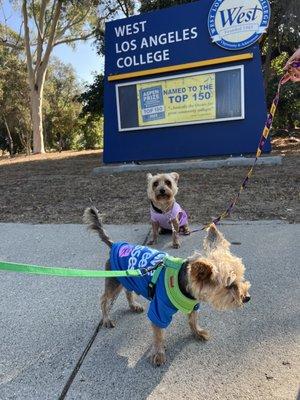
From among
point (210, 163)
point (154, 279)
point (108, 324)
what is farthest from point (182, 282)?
point (210, 163)

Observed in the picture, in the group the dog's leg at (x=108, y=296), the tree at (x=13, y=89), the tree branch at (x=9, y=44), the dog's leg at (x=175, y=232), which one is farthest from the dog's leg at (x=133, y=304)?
the tree at (x=13, y=89)

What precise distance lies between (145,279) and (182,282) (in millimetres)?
322

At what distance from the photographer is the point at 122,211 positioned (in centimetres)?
672

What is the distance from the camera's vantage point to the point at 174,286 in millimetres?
2725

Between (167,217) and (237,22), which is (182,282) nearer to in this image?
(167,217)

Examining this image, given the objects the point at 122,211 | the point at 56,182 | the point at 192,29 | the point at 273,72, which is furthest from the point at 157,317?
the point at 273,72

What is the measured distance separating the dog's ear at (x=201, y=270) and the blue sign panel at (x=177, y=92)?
26.1 ft

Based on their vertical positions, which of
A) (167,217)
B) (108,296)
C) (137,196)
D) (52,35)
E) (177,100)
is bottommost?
(137,196)

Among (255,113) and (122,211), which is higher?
(255,113)

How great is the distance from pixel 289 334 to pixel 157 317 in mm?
1064

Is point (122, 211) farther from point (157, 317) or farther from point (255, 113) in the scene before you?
point (255, 113)

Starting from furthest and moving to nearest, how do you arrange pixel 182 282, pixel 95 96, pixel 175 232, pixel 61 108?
pixel 61 108, pixel 95 96, pixel 175 232, pixel 182 282

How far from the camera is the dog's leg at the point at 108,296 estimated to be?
10.8 feet

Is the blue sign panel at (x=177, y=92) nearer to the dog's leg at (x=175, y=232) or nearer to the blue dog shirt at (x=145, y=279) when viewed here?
the dog's leg at (x=175, y=232)
